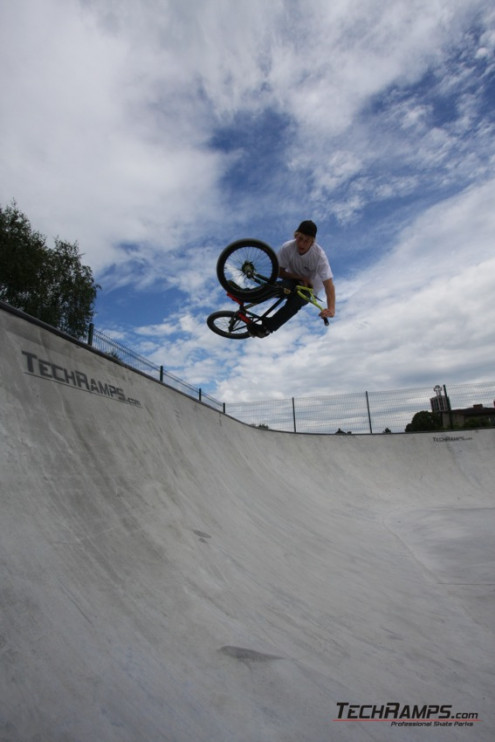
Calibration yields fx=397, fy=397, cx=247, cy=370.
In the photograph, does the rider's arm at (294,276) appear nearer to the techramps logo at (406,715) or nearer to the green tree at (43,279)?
the techramps logo at (406,715)

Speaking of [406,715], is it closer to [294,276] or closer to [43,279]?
[294,276]

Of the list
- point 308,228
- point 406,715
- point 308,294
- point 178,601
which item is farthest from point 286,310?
point 406,715

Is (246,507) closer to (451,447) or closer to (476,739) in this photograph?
(476,739)

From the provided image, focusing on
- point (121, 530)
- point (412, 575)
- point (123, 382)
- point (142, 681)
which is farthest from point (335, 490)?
point (142, 681)

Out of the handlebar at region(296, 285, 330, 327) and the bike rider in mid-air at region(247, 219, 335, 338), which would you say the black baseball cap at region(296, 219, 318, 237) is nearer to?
the bike rider in mid-air at region(247, 219, 335, 338)

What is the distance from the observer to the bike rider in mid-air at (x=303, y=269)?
4969 mm

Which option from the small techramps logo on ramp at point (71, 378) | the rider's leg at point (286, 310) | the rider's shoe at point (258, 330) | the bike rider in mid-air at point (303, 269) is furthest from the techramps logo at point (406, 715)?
the rider's shoe at point (258, 330)

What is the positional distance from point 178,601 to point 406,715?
52.7 inches

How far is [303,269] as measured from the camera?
521 cm

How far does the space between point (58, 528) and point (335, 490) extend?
9.62 m

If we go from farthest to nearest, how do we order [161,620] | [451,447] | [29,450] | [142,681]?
[451,447], [29,450], [161,620], [142,681]

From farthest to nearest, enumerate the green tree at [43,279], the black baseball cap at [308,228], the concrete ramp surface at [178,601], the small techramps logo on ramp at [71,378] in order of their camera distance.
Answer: the green tree at [43,279], the black baseball cap at [308,228], the small techramps logo on ramp at [71,378], the concrete ramp surface at [178,601]

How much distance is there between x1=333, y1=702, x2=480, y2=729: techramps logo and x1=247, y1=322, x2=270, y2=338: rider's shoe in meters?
4.32

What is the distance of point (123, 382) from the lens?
16.2 feet
